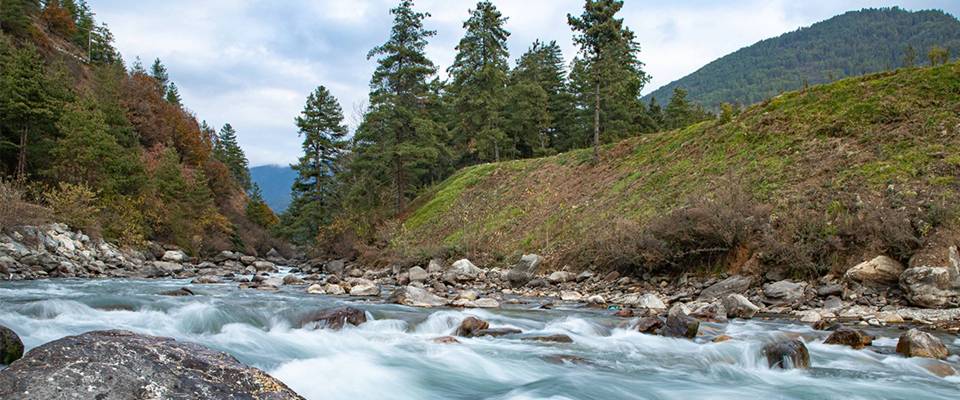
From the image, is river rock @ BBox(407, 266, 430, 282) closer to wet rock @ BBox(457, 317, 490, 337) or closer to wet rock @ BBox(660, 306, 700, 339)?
wet rock @ BBox(457, 317, 490, 337)

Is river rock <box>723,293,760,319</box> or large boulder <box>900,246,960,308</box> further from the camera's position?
river rock <box>723,293,760,319</box>

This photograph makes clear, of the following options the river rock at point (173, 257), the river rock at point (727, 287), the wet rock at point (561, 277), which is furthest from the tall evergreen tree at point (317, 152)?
the river rock at point (727, 287)

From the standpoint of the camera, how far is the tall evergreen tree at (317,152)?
4316 cm

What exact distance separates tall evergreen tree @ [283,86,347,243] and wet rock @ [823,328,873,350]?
37075mm

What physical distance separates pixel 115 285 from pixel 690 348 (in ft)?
53.1

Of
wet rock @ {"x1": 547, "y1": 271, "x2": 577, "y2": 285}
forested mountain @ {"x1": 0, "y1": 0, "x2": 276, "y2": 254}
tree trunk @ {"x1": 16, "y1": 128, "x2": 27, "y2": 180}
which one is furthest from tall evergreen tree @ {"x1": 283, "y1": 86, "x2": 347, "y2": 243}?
wet rock @ {"x1": 547, "y1": 271, "x2": 577, "y2": 285}

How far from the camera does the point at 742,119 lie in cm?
2495

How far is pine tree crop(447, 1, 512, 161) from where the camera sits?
138 feet

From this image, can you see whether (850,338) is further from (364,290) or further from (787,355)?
(364,290)

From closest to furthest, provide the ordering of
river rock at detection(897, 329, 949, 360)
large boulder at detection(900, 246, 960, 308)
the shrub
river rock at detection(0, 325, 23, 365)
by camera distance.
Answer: river rock at detection(0, 325, 23, 365) → river rock at detection(897, 329, 949, 360) → large boulder at detection(900, 246, 960, 308) → the shrub

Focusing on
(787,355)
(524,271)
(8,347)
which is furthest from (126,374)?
(524,271)

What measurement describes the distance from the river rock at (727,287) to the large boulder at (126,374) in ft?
36.3

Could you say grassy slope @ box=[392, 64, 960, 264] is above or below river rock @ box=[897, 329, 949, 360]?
above

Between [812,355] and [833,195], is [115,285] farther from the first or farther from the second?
[833,195]
